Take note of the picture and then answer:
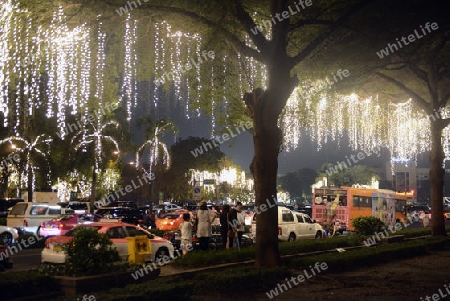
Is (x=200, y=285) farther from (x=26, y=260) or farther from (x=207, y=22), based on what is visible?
(x=26, y=260)

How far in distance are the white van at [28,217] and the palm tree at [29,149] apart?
28.7 ft

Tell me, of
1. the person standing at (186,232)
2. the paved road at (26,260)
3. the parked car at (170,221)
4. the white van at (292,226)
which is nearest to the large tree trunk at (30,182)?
→ the parked car at (170,221)

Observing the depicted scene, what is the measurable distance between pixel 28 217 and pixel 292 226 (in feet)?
43.5

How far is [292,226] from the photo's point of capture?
24.5 m

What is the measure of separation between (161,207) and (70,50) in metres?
32.6

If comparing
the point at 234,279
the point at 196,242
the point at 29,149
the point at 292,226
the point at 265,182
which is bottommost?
the point at 234,279

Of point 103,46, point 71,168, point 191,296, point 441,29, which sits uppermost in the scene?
point 441,29

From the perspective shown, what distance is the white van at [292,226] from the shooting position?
23.8m

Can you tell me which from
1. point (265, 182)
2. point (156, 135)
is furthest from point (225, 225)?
point (156, 135)

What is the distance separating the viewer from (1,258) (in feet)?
41.9

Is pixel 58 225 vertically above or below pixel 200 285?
above

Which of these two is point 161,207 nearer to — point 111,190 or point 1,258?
point 111,190

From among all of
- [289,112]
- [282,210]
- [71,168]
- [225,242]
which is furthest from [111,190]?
[225,242]

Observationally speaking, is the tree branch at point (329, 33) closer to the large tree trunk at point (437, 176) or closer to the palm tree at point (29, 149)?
the large tree trunk at point (437, 176)
